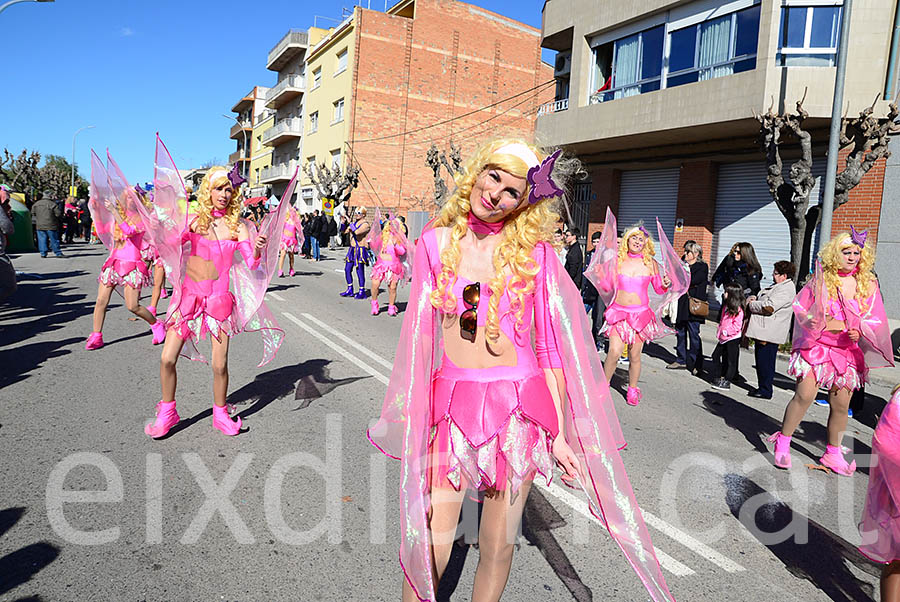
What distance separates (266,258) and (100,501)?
213 cm

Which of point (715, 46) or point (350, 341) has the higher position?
point (715, 46)

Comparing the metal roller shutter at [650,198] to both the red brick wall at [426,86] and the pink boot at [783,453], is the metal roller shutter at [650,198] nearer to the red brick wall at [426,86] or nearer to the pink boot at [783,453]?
the pink boot at [783,453]

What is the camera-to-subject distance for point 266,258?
16.7 feet

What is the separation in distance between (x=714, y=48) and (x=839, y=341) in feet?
40.2

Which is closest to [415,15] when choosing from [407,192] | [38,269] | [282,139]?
[407,192]

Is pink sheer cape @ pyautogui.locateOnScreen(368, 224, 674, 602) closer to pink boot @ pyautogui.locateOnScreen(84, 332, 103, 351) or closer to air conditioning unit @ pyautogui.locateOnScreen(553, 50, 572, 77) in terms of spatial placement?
pink boot @ pyautogui.locateOnScreen(84, 332, 103, 351)

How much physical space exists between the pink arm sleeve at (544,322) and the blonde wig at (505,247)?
0.17 ft

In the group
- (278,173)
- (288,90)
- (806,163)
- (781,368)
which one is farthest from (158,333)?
(278,173)

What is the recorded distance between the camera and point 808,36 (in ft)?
44.3

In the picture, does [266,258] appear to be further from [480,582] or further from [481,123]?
[481,123]

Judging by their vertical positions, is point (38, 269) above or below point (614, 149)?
below

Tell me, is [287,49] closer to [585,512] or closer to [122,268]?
[122,268]

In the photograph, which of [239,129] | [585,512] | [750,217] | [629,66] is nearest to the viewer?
[585,512]

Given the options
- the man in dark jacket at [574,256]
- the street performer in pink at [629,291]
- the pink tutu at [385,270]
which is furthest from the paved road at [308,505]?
the pink tutu at [385,270]
